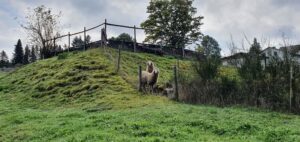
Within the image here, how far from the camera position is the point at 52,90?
1033 inches

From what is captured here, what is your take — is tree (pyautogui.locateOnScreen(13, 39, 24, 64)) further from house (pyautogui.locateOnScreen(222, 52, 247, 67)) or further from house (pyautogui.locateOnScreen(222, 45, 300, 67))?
house (pyautogui.locateOnScreen(222, 45, 300, 67))

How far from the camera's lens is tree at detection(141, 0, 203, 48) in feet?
212

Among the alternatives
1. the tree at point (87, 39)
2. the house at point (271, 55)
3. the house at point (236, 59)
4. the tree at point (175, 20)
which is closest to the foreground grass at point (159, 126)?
the house at point (271, 55)

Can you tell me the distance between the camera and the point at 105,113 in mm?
17797

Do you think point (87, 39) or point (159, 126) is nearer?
point (159, 126)

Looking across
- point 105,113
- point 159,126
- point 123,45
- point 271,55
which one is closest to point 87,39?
point 123,45

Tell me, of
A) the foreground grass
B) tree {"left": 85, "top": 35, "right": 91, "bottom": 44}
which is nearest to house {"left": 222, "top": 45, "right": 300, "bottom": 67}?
the foreground grass

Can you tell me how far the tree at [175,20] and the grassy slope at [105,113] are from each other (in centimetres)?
3167

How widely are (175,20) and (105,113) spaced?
164 ft

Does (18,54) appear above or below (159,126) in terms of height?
above

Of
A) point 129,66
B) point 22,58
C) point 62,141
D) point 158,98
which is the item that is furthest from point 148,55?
point 22,58

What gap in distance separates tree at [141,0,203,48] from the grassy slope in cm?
3167

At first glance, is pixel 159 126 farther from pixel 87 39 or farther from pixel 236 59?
pixel 87 39

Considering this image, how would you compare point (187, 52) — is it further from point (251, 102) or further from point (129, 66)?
point (251, 102)
